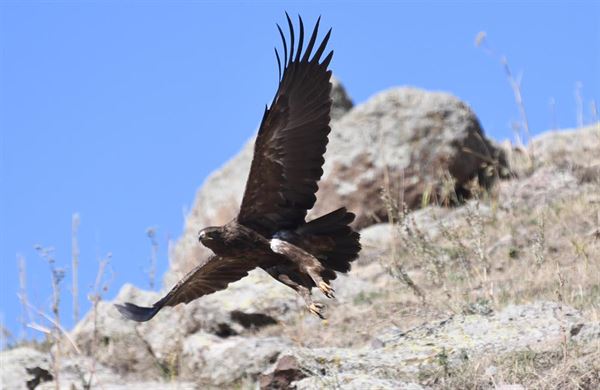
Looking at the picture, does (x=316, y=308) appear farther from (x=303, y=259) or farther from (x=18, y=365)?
(x=18, y=365)

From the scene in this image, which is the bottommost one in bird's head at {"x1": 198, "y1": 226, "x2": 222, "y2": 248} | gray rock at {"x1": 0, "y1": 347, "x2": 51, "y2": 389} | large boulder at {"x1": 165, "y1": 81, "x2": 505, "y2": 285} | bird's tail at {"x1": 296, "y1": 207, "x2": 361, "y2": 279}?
gray rock at {"x1": 0, "y1": 347, "x2": 51, "y2": 389}

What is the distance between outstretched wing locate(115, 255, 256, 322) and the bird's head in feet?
1.23

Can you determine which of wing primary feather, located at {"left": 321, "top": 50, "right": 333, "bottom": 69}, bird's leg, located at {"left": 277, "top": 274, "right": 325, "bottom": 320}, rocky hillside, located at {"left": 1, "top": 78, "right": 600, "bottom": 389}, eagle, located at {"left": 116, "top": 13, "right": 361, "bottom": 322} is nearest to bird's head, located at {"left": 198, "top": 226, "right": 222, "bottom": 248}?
eagle, located at {"left": 116, "top": 13, "right": 361, "bottom": 322}

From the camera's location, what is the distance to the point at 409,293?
10.0 meters

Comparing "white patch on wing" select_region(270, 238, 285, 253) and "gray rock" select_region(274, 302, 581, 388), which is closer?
"gray rock" select_region(274, 302, 581, 388)

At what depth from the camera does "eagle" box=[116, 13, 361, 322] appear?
7730 mm

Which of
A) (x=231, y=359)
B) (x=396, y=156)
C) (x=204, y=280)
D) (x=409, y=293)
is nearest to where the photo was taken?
(x=204, y=280)

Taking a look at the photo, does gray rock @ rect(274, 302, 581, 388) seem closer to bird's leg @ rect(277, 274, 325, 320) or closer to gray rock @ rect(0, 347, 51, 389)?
bird's leg @ rect(277, 274, 325, 320)

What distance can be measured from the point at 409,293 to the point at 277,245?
236 centimetres

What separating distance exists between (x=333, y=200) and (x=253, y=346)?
4.18 meters

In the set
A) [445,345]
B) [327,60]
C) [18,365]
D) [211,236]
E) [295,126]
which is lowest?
[445,345]

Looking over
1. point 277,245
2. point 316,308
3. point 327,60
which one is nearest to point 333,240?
point 277,245

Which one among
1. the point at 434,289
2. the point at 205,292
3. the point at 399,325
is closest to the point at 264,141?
the point at 205,292

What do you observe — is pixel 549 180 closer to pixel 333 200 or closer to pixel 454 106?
pixel 454 106
